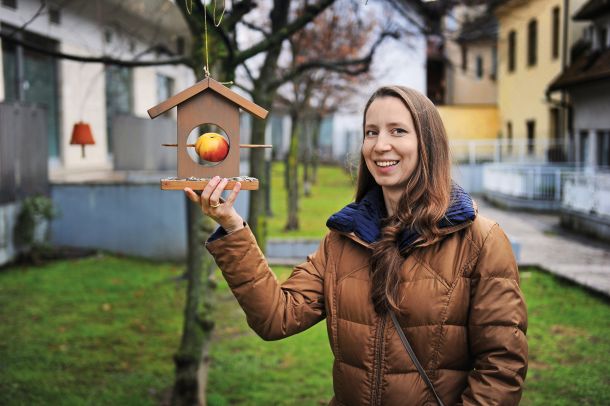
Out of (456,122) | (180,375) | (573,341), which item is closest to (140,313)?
(180,375)

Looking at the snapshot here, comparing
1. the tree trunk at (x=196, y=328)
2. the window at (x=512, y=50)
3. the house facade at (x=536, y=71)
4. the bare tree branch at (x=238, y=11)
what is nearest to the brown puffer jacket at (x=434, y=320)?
the tree trunk at (x=196, y=328)

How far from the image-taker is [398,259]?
7.86ft

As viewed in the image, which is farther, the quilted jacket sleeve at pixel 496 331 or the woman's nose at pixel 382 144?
the woman's nose at pixel 382 144

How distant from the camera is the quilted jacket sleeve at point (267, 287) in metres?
2.39

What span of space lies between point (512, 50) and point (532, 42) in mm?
1869

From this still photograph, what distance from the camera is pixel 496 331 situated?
7.54 feet

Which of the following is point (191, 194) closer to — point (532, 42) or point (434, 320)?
point (434, 320)

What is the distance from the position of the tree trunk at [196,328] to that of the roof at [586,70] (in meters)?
13.1

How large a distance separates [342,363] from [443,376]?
35 cm

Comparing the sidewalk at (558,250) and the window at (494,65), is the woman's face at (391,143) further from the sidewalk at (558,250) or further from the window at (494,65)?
the window at (494,65)

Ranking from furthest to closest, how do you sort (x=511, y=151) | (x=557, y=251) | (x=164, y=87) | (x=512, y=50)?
1. (x=512, y=50)
2. (x=511, y=151)
3. (x=164, y=87)
4. (x=557, y=251)

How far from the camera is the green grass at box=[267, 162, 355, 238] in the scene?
568 inches

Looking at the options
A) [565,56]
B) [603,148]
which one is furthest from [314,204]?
[565,56]

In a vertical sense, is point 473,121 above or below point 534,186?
above
